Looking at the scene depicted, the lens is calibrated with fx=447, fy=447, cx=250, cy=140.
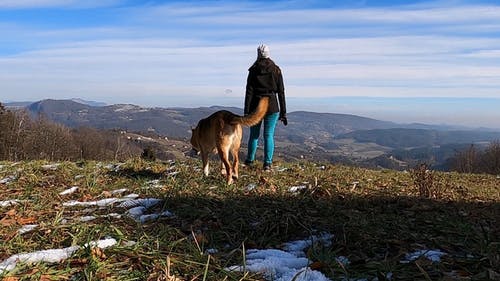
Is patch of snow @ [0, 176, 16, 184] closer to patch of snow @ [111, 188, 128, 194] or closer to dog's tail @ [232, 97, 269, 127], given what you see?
patch of snow @ [111, 188, 128, 194]

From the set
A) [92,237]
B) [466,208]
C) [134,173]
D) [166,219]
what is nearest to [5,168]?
[134,173]

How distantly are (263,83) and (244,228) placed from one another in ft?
18.8

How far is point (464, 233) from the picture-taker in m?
4.02

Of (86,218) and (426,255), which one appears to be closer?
(426,255)

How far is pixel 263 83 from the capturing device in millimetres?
9680

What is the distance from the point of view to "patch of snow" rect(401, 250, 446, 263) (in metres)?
3.28

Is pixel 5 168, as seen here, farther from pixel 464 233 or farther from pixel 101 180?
pixel 464 233

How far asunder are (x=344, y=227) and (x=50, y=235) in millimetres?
2547

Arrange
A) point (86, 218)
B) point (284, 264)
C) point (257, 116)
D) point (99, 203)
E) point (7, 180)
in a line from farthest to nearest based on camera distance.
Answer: point (257, 116) < point (7, 180) < point (99, 203) < point (86, 218) < point (284, 264)

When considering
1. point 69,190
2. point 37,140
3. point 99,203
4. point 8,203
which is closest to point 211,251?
point 99,203

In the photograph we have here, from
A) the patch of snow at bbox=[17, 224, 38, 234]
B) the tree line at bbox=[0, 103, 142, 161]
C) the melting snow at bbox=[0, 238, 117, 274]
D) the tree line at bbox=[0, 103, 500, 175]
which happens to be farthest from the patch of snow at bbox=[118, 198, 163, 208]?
the tree line at bbox=[0, 103, 142, 161]

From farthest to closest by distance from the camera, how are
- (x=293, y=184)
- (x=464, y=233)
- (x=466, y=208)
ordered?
(x=293, y=184) → (x=466, y=208) → (x=464, y=233)

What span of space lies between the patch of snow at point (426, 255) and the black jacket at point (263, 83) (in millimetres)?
6429

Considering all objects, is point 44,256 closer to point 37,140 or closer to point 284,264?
point 284,264
